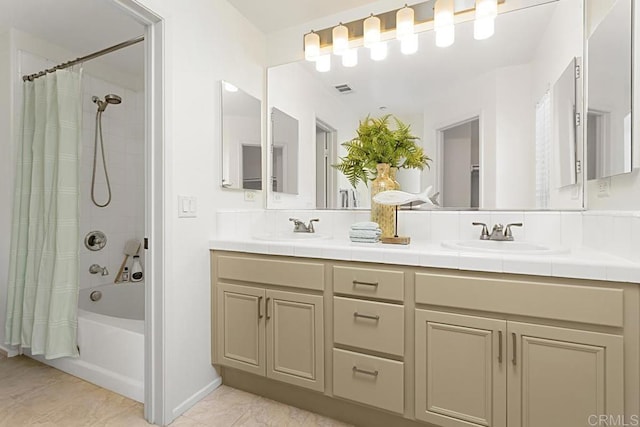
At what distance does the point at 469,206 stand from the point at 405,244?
0.49m

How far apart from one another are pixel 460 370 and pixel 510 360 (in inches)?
7.3

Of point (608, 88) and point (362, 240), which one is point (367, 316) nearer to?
point (362, 240)

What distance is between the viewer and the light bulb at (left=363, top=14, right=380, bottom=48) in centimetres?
200

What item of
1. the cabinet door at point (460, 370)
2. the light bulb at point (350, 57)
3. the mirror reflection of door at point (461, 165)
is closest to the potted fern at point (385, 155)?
the mirror reflection of door at point (461, 165)

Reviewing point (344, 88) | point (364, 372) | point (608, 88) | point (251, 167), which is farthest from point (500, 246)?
point (251, 167)

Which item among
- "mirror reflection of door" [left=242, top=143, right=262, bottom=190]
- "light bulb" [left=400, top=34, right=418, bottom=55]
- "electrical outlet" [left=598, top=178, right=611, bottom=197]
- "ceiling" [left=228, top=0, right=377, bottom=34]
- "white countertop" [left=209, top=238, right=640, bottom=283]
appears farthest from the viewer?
"mirror reflection of door" [left=242, top=143, right=262, bottom=190]

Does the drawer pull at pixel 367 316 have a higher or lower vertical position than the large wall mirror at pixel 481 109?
lower

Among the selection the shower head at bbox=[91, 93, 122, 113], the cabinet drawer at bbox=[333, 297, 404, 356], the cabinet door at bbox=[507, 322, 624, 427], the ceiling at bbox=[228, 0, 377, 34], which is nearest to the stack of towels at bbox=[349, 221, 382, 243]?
the cabinet drawer at bbox=[333, 297, 404, 356]

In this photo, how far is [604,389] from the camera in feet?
3.57

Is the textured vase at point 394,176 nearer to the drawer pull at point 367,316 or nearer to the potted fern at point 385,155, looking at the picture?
the potted fern at point 385,155

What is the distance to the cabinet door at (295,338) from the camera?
1.58 meters

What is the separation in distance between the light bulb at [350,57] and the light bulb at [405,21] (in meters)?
0.30

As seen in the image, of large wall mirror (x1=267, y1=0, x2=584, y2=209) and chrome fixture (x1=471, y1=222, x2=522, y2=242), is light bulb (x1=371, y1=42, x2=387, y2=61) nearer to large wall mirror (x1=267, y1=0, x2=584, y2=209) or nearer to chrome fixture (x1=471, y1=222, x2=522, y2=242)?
large wall mirror (x1=267, y1=0, x2=584, y2=209)

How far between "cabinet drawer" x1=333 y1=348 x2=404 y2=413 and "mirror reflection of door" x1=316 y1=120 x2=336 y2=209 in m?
1.00
